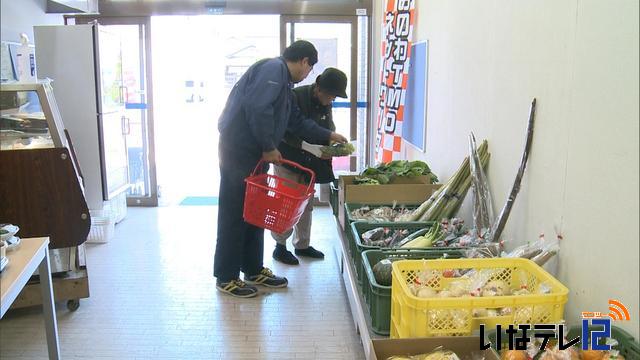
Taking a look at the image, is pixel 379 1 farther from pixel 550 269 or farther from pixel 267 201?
pixel 550 269

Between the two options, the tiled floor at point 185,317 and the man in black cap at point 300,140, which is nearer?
the tiled floor at point 185,317

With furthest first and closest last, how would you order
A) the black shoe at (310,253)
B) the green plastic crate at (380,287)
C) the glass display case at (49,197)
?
1. the black shoe at (310,253)
2. the glass display case at (49,197)
3. the green plastic crate at (380,287)

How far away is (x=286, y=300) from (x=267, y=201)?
813 millimetres

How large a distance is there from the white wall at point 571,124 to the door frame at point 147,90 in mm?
4119

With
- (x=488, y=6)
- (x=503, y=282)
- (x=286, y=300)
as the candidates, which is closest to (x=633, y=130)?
(x=503, y=282)

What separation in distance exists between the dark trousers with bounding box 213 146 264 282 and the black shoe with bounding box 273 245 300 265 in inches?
23.2

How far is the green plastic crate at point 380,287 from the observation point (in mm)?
2201

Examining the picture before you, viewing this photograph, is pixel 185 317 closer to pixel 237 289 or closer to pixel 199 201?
pixel 237 289

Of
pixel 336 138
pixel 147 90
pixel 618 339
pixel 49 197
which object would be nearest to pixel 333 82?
pixel 336 138

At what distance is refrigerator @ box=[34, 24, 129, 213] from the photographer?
16.8 ft

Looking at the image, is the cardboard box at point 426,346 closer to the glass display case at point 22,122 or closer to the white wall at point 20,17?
the glass display case at point 22,122

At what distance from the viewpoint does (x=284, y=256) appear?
177 inches

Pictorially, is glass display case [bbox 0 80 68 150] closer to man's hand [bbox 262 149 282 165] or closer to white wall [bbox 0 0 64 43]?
white wall [bbox 0 0 64 43]

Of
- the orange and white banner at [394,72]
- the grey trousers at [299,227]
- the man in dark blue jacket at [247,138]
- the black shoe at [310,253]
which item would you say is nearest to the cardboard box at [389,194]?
the man in dark blue jacket at [247,138]
